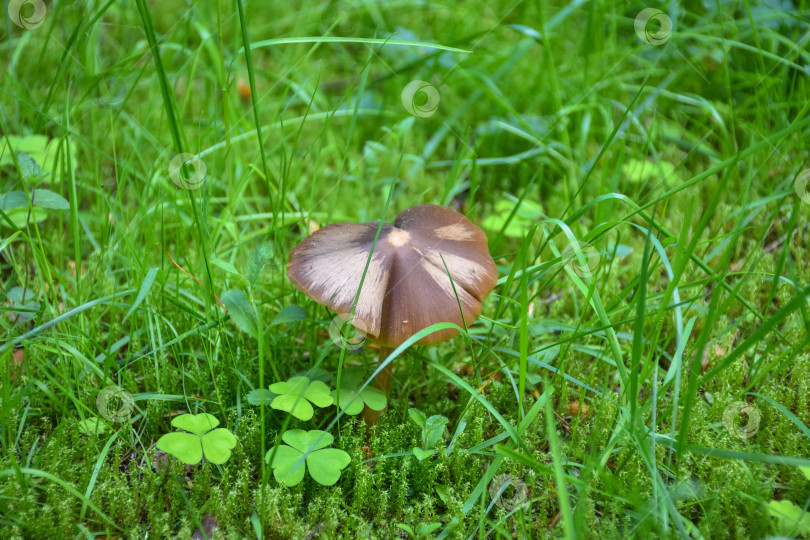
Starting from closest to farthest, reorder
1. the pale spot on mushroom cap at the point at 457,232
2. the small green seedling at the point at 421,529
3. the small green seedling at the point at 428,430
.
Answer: the small green seedling at the point at 421,529 < the small green seedling at the point at 428,430 < the pale spot on mushroom cap at the point at 457,232

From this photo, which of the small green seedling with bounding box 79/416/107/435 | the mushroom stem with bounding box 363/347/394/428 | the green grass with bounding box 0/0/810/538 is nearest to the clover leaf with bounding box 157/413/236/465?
the green grass with bounding box 0/0/810/538

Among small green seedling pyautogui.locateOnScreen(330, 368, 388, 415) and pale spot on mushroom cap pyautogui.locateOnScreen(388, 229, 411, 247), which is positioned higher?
pale spot on mushroom cap pyautogui.locateOnScreen(388, 229, 411, 247)

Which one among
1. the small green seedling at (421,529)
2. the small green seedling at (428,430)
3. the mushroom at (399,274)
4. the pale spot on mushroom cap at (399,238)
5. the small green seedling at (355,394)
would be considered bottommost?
the small green seedling at (421,529)

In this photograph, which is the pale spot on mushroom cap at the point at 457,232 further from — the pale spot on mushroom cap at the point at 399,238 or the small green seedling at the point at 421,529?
the small green seedling at the point at 421,529

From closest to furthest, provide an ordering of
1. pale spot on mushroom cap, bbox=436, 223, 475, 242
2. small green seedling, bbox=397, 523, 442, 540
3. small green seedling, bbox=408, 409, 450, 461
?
small green seedling, bbox=397, 523, 442, 540 < small green seedling, bbox=408, 409, 450, 461 < pale spot on mushroom cap, bbox=436, 223, 475, 242

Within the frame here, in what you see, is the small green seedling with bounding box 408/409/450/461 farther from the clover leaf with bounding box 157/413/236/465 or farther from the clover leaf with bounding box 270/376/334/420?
the clover leaf with bounding box 157/413/236/465

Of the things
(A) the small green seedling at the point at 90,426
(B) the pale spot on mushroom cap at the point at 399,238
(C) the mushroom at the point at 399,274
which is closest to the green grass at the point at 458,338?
(A) the small green seedling at the point at 90,426

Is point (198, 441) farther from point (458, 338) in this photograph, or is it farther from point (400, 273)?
point (458, 338)

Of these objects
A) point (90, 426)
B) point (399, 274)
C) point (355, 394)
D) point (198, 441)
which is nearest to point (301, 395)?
point (355, 394)
